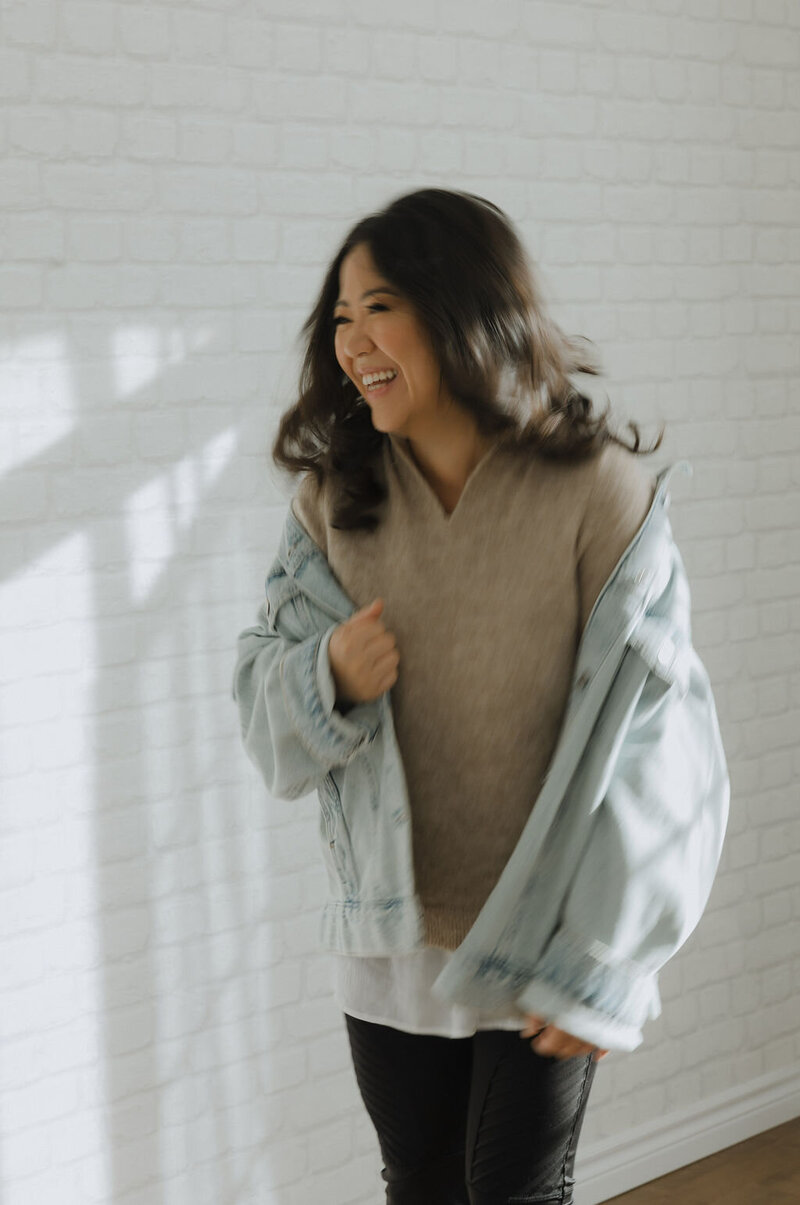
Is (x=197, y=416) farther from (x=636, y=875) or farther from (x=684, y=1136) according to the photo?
(x=684, y=1136)

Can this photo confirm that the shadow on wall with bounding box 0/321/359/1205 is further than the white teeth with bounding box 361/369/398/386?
Yes

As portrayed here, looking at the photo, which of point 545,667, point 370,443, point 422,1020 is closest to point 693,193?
point 370,443

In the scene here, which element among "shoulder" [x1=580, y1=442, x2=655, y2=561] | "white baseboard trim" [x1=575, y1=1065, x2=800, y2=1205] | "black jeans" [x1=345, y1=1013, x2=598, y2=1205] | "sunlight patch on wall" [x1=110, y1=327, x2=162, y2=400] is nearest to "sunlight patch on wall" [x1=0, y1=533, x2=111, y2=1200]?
"sunlight patch on wall" [x1=110, y1=327, x2=162, y2=400]

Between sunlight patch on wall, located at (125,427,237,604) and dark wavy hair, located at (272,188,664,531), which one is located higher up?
dark wavy hair, located at (272,188,664,531)

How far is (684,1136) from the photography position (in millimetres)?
3037

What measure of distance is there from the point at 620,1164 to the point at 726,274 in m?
1.95

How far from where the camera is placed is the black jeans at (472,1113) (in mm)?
1582

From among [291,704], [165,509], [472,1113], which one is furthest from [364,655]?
[165,509]

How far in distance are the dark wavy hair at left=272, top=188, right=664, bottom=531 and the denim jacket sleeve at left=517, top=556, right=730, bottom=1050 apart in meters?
0.26

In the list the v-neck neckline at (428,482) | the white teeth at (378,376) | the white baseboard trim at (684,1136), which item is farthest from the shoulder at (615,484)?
the white baseboard trim at (684,1136)

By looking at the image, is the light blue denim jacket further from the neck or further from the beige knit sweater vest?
the neck

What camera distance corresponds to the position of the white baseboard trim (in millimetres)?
2898

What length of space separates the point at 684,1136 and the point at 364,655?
6.61 feet

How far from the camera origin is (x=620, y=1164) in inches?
115
